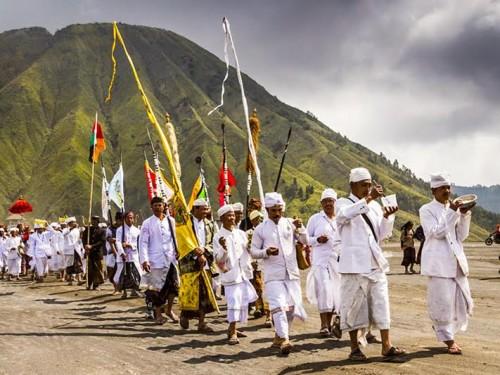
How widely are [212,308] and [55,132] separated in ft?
454

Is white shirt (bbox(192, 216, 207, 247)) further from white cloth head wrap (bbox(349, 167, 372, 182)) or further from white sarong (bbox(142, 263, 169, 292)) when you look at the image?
white cloth head wrap (bbox(349, 167, 372, 182))

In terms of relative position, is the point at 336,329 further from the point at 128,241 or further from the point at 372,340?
the point at 128,241

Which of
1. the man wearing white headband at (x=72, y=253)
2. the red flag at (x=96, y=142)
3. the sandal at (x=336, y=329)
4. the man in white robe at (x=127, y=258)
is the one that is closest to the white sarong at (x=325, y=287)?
the sandal at (x=336, y=329)

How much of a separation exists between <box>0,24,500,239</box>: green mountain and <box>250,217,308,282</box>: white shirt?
98.7m

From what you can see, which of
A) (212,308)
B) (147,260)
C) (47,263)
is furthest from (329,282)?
(47,263)

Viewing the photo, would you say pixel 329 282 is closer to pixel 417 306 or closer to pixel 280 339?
pixel 280 339

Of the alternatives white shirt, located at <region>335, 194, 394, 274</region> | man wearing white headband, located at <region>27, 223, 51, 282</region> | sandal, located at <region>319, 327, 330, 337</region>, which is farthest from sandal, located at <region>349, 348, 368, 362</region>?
man wearing white headband, located at <region>27, 223, 51, 282</region>

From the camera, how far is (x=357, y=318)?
21.1 feet

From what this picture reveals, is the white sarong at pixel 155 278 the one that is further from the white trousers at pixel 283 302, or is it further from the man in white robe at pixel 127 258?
the man in white robe at pixel 127 258

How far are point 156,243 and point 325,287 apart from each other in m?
3.34

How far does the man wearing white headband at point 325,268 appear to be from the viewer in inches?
327

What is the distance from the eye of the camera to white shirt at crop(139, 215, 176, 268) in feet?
33.6

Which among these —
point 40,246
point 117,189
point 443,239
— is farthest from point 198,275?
point 40,246

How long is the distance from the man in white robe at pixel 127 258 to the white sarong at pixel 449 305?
8.82 metres
